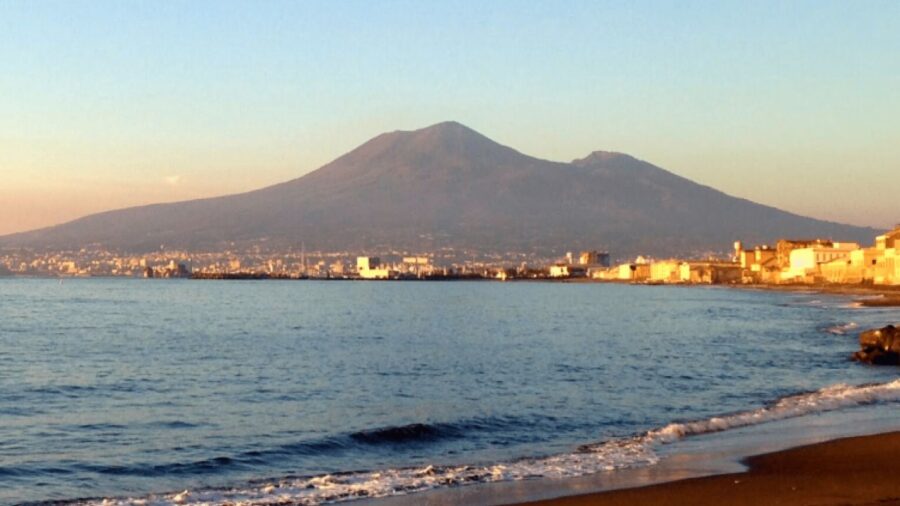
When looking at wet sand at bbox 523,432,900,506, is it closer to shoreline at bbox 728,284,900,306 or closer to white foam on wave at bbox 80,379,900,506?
white foam on wave at bbox 80,379,900,506

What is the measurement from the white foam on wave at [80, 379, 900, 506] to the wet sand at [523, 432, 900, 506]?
4.46 ft

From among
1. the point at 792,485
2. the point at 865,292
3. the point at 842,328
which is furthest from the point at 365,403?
the point at 865,292

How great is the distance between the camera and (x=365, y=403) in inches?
734

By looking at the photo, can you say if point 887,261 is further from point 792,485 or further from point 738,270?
point 792,485

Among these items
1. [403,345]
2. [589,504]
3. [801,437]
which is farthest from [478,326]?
[589,504]

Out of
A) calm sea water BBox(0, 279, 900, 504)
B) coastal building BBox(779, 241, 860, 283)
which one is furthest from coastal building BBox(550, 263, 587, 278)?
calm sea water BBox(0, 279, 900, 504)

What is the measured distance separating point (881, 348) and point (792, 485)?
→ 1654 cm

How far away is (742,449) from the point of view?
44.2 ft

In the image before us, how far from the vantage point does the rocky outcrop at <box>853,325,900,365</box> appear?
25328 mm

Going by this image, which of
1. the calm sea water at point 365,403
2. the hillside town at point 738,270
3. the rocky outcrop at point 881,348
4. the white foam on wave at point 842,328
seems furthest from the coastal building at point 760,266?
the rocky outcrop at point 881,348

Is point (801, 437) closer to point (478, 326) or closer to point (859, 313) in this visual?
point (478, 326)

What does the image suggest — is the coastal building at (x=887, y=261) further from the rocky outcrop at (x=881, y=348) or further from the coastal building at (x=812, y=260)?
the rocky outcrop at (x=881, y=348)

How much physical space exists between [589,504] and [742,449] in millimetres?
4051

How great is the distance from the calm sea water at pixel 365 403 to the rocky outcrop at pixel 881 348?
1.17 m
